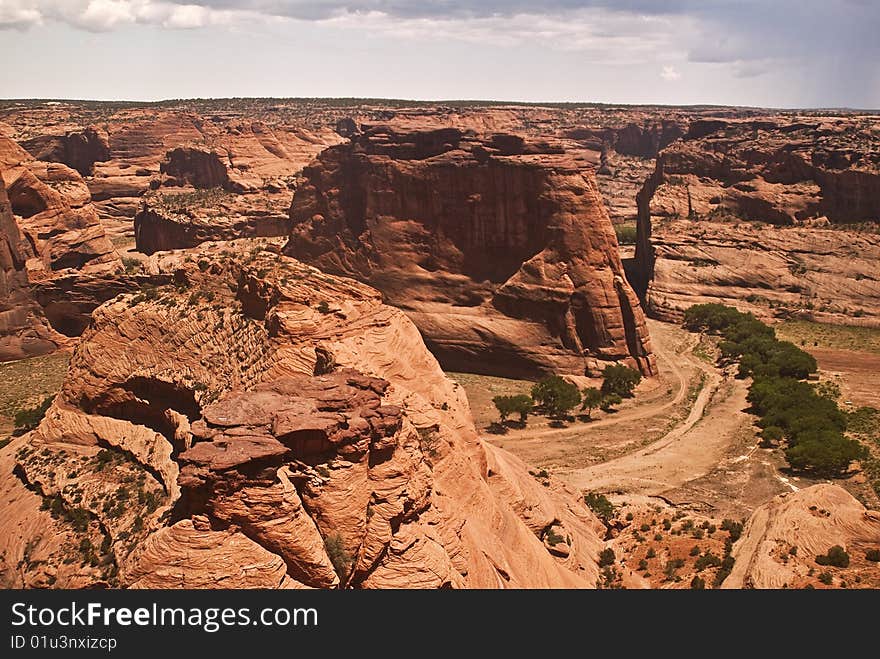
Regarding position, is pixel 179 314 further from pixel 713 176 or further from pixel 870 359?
pixel 713 176

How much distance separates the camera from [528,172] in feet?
190

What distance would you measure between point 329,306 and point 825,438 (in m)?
32.2

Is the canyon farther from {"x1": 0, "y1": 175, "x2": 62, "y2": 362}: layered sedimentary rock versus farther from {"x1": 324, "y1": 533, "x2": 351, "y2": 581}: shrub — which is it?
{"x1": 0, "y1": 175, "x2": 62, "y2": 362}: layered sedimentary rock

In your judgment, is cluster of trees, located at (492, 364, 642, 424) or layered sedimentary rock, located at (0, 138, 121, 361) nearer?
cluster of trees, located at (492, 364, 642, 424)

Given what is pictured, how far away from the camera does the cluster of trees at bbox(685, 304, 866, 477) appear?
41.9 m

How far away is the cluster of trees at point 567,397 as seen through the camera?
168 feet

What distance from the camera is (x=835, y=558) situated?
2550cm

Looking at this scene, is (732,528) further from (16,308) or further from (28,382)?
(16,308)

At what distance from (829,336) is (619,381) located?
2969cm

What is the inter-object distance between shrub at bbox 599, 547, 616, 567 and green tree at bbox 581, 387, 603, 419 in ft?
74.0

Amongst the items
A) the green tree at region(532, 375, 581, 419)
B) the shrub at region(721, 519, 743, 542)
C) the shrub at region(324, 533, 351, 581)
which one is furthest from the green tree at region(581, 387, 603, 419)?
the shrub at region(324, 533, 351, 581)

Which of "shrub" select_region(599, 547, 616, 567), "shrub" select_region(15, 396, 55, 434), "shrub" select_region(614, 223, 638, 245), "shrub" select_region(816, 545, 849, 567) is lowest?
"shrub" select_region(599, 547, 616, 567)

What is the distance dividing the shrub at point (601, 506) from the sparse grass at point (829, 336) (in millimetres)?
39897

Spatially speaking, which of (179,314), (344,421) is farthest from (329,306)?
(344,421)
